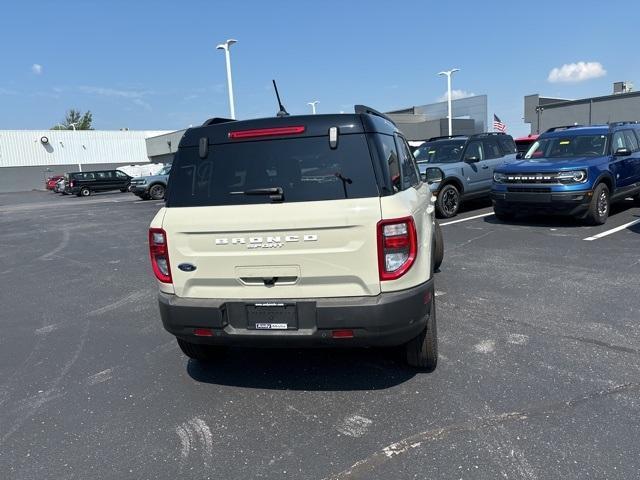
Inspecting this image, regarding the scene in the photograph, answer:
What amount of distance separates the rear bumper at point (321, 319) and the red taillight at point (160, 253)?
17cm

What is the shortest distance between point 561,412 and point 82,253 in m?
9.40

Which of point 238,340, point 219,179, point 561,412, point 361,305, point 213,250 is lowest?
point 561,412

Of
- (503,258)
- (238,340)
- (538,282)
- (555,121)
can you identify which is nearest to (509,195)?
(503,258)

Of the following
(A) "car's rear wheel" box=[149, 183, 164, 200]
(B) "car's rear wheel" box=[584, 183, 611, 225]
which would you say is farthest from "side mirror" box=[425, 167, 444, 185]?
(A) "car's rear wheel" box=[149, 183, 164, 200]

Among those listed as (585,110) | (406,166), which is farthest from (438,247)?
(585,110)

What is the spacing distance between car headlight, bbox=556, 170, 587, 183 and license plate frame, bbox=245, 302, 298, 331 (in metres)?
7.80

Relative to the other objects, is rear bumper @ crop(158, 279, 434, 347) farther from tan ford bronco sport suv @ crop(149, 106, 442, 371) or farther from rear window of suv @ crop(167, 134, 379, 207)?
rear window of suv @ crop(167, 134, 379, 207)

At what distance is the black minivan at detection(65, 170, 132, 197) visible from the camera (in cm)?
3622

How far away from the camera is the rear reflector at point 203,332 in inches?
134

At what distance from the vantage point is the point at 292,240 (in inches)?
126

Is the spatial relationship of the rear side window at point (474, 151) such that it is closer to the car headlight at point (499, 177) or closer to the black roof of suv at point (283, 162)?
the car headlight at point (499, 177)

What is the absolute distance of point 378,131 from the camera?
3.45 meters

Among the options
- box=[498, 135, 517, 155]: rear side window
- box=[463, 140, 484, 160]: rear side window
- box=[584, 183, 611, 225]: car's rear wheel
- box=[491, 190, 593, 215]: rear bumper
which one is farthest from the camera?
box=[498, 135, 517, 155]: rear side window

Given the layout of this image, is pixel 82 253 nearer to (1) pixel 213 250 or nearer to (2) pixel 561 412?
(1) pixel 213 250
